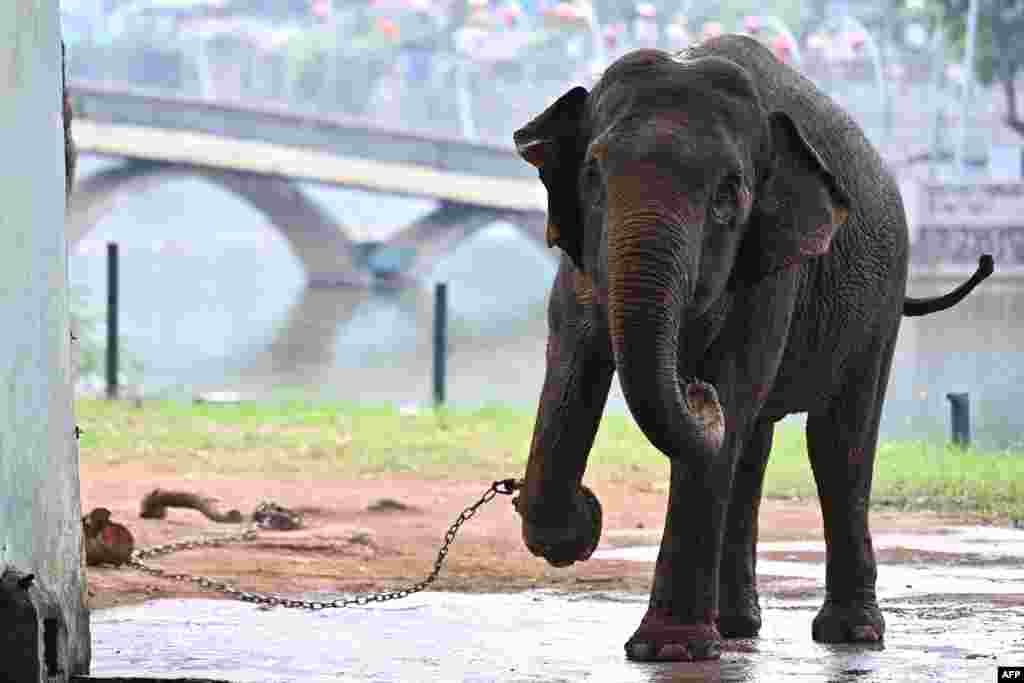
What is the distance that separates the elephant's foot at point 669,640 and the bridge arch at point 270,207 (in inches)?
2206

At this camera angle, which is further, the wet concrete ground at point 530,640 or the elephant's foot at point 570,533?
the elephant's foot at point 570,533

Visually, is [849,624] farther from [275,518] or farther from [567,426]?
[275,518]

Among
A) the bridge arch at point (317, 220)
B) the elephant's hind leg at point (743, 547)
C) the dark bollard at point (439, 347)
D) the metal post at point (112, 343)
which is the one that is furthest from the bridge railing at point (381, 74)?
the elephant's hind leg at point (743, 547)

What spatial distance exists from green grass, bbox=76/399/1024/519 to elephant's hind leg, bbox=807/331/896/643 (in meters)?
4.19

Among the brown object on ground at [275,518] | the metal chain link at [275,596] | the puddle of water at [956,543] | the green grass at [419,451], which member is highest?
the metal chain link at [275,596]

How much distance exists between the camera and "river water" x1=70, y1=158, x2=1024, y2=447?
94.0 ft

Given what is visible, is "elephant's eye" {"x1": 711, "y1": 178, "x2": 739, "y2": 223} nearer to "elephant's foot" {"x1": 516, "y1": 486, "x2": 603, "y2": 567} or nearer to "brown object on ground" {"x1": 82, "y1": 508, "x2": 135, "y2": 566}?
"elephant's foot" {"x1": 516, "y1": 486, "x2": 603, "y2": 567}

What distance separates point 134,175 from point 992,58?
2089 centimetres

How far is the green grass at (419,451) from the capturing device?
48.0ft

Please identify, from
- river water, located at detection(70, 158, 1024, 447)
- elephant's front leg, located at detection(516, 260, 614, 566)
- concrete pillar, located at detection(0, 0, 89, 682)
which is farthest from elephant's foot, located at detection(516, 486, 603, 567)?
river water, located at detection(70, 158, 1024, 447)

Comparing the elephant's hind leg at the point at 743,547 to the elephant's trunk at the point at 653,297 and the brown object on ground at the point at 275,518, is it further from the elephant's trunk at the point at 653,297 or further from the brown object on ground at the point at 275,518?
the brown object on ground at the point at 275,518

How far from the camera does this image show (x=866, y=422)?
30.4ft

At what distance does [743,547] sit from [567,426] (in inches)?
45.4

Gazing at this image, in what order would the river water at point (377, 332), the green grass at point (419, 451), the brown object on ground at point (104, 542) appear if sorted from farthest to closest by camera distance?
the river water at point (377, 332) < the green grass at point (419, 451) < the brown object on ground at point (104, 542)
